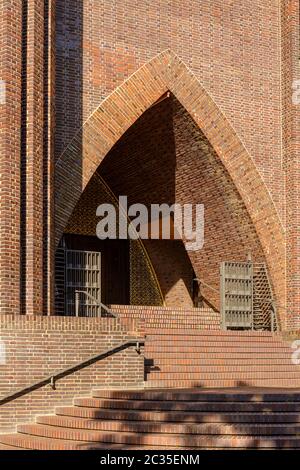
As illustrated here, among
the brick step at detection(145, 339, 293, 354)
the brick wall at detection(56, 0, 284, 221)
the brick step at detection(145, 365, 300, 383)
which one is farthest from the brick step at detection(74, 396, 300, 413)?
the brick wall at detection(56, 0, 284, 221)

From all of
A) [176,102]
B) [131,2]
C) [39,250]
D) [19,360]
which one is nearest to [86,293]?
[39,250]

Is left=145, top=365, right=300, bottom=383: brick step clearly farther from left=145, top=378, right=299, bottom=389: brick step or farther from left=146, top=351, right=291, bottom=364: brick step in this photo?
left=146, top=351, right=291, bottom=364: brick step

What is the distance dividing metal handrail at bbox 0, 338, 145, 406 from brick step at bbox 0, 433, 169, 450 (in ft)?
1.57

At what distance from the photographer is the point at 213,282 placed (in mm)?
16750

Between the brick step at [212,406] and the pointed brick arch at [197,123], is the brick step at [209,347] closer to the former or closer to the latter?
the pointed brick arch at [197,123]

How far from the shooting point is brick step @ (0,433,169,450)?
8727 millimetres

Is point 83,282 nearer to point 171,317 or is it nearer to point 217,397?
point 171,317

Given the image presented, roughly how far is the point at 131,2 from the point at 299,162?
14.0 feet

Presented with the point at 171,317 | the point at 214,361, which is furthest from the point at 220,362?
the point at 171,317

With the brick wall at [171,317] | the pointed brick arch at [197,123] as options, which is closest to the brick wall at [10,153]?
the pointed brick arch at [197,123]

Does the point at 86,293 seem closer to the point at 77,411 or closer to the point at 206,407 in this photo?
the point at 77,411

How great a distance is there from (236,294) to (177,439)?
7.16 meters

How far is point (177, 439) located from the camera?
331 inches
